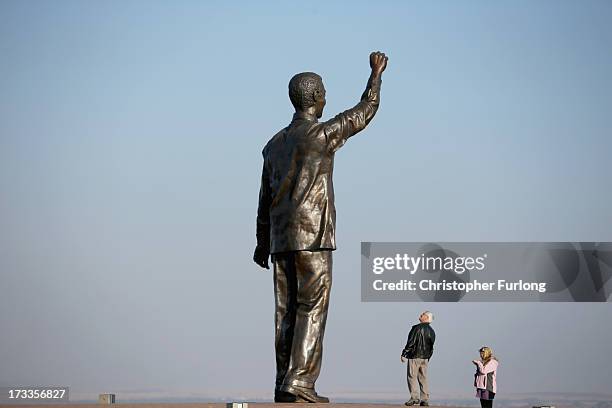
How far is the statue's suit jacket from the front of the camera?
15.2 metres

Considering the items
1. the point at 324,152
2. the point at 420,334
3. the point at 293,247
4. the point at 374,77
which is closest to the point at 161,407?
the point at 293,247

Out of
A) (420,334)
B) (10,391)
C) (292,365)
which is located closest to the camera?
(292,365)

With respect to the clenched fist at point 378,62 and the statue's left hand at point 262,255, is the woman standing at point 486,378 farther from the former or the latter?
the clenched fist at point 378,62

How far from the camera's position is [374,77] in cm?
1559

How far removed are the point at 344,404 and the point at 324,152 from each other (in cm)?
269

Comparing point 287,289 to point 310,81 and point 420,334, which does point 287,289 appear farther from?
point 420,334

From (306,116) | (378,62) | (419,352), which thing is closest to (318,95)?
(306,116)

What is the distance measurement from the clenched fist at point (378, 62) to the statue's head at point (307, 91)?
2.00 ft

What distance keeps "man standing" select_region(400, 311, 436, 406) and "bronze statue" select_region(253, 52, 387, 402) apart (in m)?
8.18

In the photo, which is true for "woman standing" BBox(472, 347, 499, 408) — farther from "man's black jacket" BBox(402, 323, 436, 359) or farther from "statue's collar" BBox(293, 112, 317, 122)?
"statue's collar" BBox(293, 112, 317, 122)

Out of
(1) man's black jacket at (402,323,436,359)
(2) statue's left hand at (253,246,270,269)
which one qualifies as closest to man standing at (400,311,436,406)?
(1) man's black jacket at (402,323,436,359)

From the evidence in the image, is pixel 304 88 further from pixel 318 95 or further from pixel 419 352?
pixel 419 352

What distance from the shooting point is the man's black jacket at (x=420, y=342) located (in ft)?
77.0

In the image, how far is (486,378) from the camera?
23.1 m
